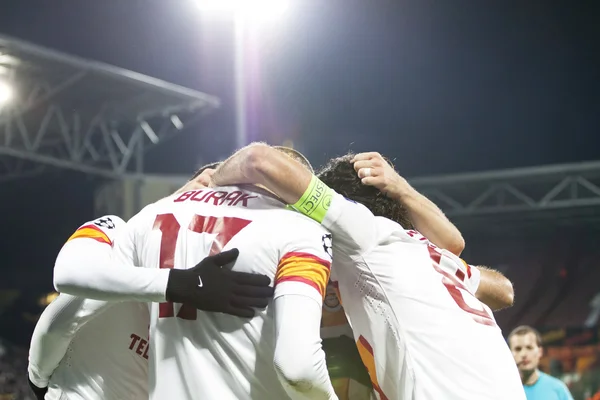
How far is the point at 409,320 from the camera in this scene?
233 centimetres

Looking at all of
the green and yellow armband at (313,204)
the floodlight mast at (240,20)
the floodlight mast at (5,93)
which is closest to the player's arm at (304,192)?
the green and yellow armband at (313,204)

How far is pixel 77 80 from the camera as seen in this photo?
997 centimetres

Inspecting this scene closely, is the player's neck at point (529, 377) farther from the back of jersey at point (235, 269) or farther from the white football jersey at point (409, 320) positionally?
the back of jersey at point (235, 269)

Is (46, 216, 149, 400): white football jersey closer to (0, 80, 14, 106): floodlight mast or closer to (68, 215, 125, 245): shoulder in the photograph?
(68, 215, 125, 245): shoulder

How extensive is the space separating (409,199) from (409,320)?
52cm

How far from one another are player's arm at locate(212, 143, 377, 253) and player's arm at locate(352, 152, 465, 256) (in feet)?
1.10

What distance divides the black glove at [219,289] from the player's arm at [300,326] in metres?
0.06

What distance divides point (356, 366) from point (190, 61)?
1046 centimetres

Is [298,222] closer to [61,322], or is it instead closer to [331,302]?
[331,302]

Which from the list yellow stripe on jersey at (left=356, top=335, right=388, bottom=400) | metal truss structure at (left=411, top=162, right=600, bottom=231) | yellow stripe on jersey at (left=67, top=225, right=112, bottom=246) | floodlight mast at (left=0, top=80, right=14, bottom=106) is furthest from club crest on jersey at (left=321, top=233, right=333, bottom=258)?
floodlight mast at (left=0, top=80, right=14, bottom=106)

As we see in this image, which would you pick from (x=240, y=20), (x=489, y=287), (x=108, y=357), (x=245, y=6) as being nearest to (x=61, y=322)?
(x=108, y=357)

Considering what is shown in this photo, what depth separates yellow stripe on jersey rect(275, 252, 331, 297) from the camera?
2.07 m

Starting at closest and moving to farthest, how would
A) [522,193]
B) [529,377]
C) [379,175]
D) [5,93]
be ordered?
[379,175]
[529,377]
[5,93]
[522,193]

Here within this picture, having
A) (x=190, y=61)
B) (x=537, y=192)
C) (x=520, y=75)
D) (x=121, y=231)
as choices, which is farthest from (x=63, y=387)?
(x=520, y=75)
